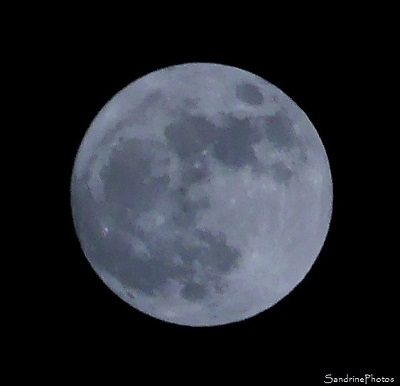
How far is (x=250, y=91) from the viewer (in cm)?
506

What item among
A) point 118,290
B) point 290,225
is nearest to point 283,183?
point 290,225

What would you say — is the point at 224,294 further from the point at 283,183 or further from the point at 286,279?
the point at 283,183

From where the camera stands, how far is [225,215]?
184 inches

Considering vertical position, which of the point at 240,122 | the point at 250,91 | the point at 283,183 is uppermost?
the point at 250,91

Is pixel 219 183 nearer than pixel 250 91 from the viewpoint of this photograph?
Yes

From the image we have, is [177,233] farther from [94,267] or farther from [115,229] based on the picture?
[94,267]

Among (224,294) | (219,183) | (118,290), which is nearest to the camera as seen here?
(219,183)

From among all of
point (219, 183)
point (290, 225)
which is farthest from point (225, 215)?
point (290, 225)

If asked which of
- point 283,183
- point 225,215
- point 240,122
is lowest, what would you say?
point 225,215

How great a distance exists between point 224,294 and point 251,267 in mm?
310

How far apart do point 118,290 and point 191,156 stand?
1386mm

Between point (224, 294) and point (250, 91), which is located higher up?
point (250, 91)

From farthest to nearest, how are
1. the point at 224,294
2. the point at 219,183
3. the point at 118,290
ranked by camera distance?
the point at 118,290, the point at 224,294, the point at 219,183

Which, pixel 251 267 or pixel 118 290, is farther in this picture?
pixel 118 290
